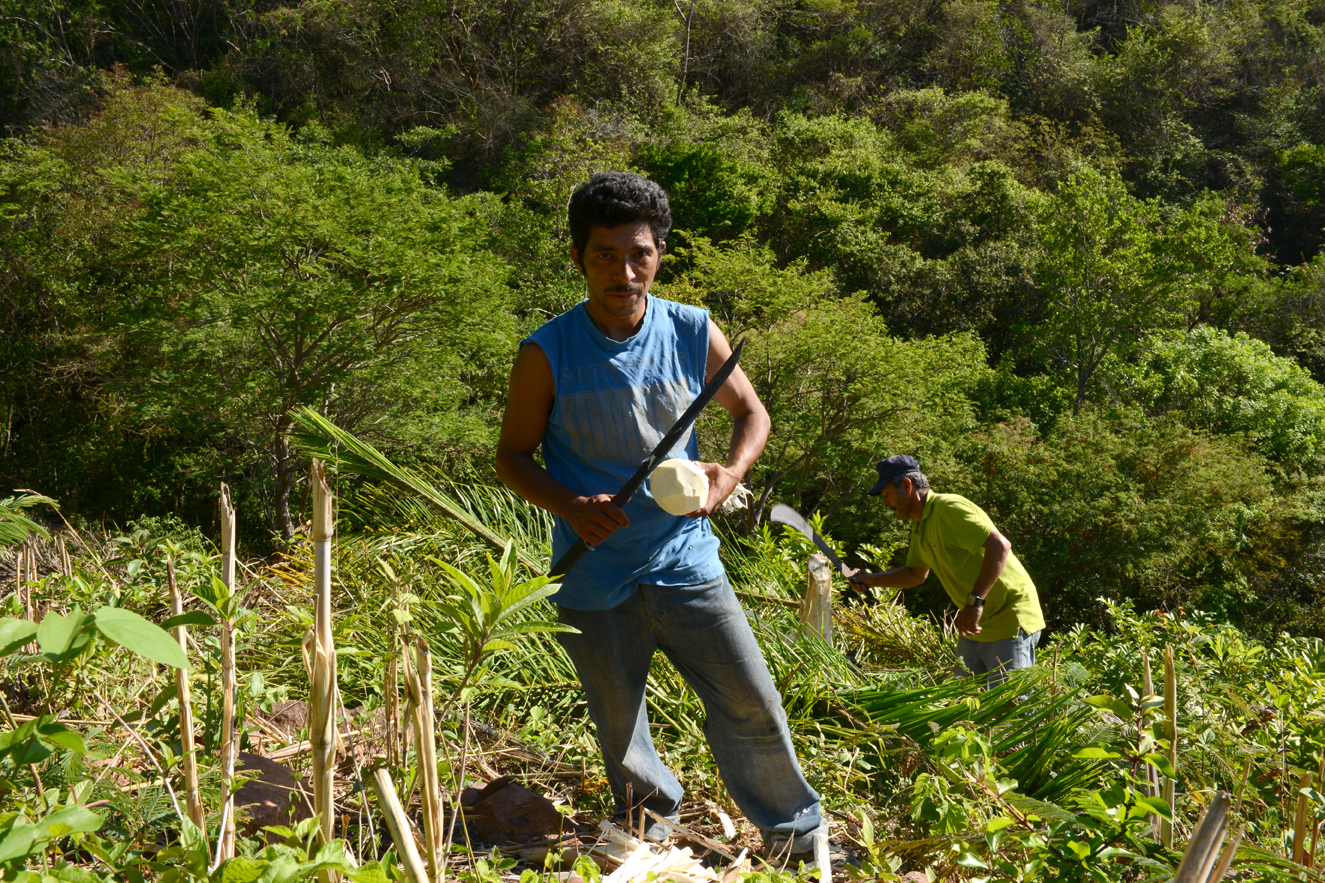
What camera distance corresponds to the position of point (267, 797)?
173 centimetres

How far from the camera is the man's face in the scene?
1798mm

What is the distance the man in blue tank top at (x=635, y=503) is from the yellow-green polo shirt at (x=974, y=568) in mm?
1803

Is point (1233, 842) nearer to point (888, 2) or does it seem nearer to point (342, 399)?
point (342, 399)

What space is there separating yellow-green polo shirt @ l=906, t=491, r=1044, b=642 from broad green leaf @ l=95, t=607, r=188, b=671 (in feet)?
10.4

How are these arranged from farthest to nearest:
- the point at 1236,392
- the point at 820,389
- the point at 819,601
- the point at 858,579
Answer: the point at 1236,392 < the point at 820,389 < the point at 858,579 < the point at 819,601

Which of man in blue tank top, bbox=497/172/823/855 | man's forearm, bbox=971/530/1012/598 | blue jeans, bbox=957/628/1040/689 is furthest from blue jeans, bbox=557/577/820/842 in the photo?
blue jeans, bbox=957/628/1040/689

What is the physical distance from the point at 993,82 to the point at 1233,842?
28205 millimetres

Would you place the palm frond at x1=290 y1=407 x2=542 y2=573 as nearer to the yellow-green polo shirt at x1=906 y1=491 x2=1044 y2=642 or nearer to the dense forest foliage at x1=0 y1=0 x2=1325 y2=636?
the yellow-green polo shirt at x1=906 y1=491 x2=1044 y2=642

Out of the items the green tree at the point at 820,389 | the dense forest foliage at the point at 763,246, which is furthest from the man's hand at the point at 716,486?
the green tree at the point at 820,389

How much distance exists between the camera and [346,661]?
2.59 metres

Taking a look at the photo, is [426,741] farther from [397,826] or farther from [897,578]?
[897,578]

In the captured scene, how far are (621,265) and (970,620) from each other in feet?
7.74

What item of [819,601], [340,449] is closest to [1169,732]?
[819,601]

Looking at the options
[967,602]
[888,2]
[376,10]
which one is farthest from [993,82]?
[967,602]
